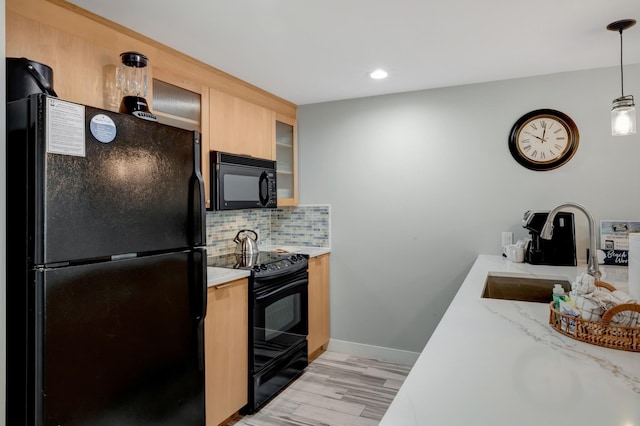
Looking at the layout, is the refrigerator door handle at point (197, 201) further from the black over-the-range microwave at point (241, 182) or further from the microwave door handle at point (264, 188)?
the microwave door handle at point (264, 188)

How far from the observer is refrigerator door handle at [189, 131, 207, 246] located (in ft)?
5.83

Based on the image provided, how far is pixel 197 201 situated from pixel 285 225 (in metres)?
1.96

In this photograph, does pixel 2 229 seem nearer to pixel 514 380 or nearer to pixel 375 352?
pixel 514 380

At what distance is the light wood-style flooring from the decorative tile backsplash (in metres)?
1.07

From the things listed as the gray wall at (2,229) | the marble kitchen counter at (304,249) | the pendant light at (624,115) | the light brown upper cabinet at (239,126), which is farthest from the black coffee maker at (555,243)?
the gray wall at (2,229)

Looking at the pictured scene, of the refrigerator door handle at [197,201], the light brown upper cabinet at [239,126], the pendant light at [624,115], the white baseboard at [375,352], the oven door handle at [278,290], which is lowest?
the white baseboard at [375,352]

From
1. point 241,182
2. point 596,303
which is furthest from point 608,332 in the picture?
point 241,182

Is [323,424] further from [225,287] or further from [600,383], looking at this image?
[600,383]

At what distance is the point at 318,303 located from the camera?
334 centimetres

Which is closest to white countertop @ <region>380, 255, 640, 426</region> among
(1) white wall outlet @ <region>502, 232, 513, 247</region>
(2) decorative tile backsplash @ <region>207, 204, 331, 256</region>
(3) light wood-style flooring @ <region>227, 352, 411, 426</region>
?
(3) light wood-style flooring @ <region>227, 352, 411, 426</region>

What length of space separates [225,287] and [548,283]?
1.84 metres

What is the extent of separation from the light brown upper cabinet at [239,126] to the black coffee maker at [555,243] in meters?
2.00

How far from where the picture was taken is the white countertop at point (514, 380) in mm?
756

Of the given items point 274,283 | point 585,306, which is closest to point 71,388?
point 274,283
